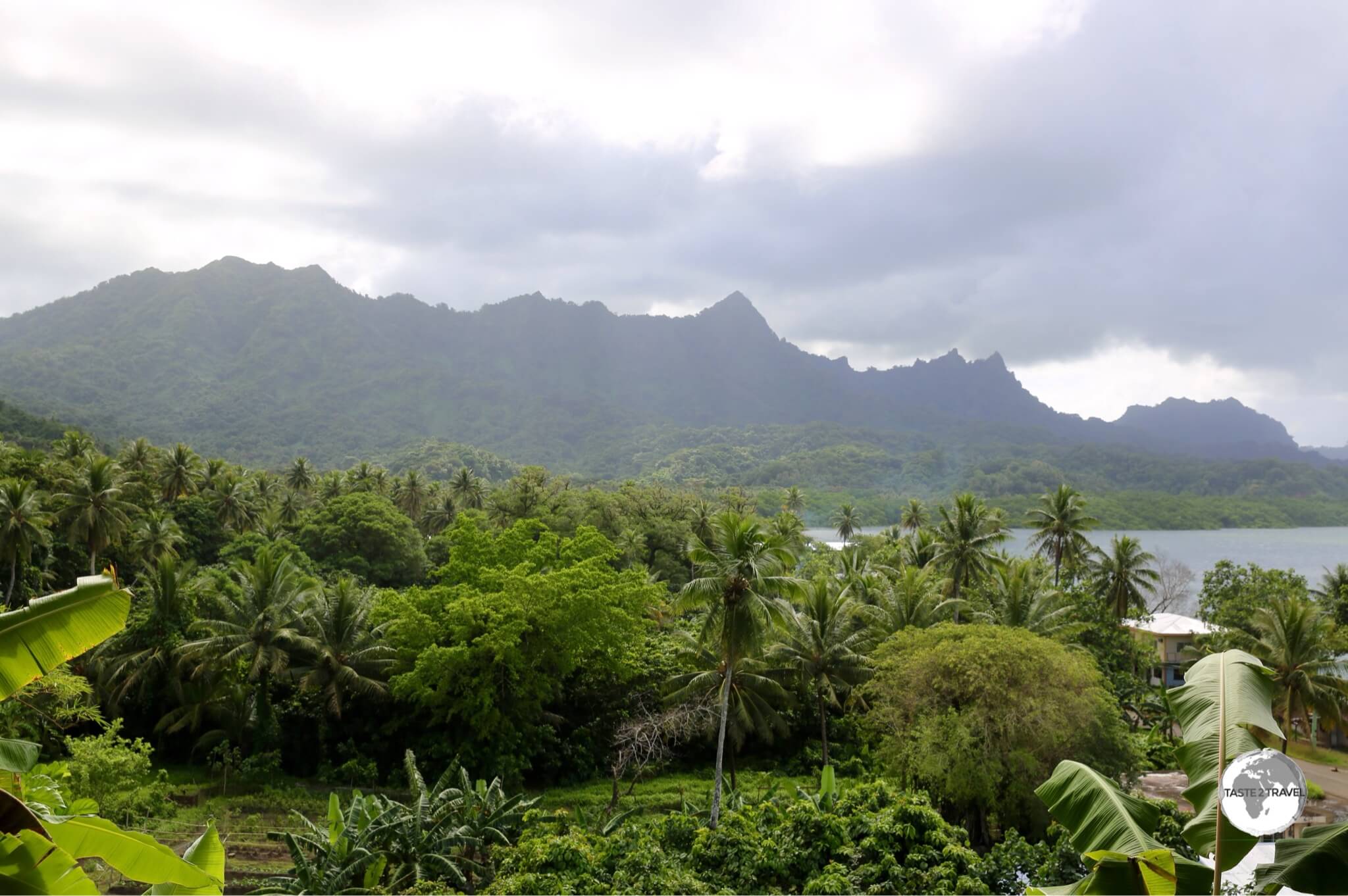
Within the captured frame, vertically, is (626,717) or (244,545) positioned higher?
(244,545)

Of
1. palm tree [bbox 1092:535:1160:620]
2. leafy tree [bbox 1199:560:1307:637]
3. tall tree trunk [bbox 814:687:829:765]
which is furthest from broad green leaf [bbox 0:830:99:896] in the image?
palm tree [bbox 1092:535:1160:620]

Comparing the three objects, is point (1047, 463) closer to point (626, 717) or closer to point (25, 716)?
point (626, 717)

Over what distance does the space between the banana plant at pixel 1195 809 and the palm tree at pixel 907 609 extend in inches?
880

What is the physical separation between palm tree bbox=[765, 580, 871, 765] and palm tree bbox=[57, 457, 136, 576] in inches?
1070

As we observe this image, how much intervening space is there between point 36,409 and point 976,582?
130444 millimetres

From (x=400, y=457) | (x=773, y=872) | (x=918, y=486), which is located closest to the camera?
(x=773, y=872)

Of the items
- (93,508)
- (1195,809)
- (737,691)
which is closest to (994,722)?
(737,691)

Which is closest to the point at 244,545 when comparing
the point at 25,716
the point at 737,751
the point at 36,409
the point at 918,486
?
the point at 25,716

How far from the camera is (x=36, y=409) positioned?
111375 mm

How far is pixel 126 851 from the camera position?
10.1 feet

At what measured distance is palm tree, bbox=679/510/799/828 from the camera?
18.5m

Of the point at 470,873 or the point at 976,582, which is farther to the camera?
the point at 976,582

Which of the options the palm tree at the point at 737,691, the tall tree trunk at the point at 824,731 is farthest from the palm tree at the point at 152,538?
the tall tree trunk at the point at 824,731

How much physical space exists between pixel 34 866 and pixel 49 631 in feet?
3.15
